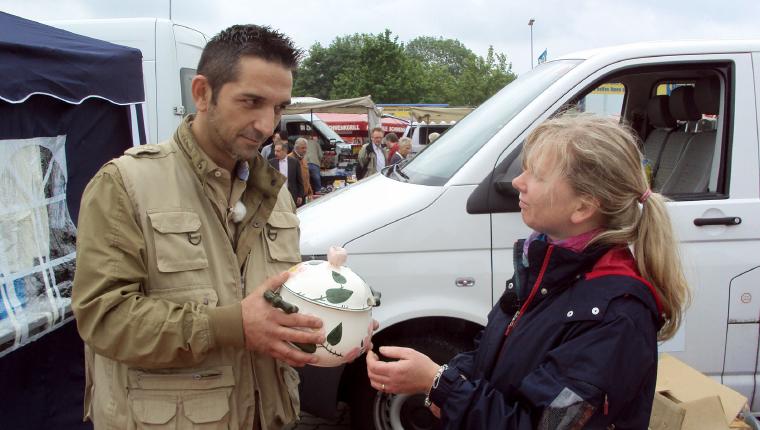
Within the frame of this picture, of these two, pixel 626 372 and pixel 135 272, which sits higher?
pixel 135 272

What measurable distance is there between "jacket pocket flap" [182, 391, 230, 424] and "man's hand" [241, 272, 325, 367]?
22 centimetres

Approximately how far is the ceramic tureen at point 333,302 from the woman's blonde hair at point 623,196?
60cm

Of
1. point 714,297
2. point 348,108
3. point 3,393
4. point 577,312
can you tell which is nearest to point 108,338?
point 577,312

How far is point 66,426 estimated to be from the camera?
3074mm

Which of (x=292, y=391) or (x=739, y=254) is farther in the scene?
(x=739, y=254)

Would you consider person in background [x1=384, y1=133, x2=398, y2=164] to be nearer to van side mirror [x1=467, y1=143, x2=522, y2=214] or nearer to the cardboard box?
van side mirror [x1=467, y1=143, x2=522, y2=214]

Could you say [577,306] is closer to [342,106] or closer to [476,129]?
[476,129]

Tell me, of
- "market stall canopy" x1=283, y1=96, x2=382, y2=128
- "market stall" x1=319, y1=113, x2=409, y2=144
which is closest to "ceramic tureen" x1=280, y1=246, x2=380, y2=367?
"market stall canopy" x1=283, y1=96, x2=382, y2=128

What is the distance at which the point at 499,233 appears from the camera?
3025 mm

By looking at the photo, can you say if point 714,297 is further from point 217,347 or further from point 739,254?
point 217,347

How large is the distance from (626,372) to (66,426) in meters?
2.79

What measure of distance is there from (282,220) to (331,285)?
1.55 ft

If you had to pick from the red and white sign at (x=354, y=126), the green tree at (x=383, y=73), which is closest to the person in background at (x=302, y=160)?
the red and white sign at (x=354, y=126)

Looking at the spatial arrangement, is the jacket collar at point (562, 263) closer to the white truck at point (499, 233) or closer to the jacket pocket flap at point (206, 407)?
the jacket pocket flap at point (206, 407)
